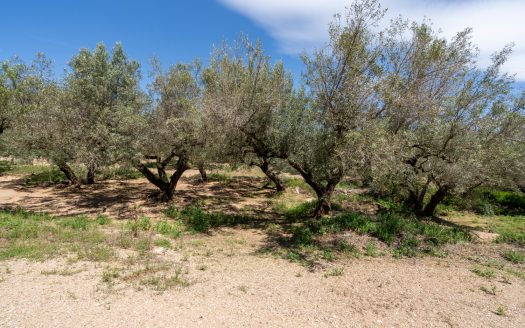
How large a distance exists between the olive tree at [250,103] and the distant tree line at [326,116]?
4 cm

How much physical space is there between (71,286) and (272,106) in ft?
27.5

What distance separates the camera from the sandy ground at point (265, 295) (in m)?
5.98

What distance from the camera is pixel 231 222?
1416cm

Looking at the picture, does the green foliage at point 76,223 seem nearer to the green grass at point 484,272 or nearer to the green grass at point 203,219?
the green grass at point 203,219

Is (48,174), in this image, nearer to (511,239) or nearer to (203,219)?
(203,219)

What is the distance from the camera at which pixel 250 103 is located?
12.1m

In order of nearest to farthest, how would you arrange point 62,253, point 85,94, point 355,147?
1. point 62,253
2. point 355,147
3. point 85,94

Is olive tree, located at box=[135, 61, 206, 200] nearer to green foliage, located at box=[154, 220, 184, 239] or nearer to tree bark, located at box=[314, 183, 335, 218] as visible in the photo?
green foliage, located at box=[154, 220, 184, 239]

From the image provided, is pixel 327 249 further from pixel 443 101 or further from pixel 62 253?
pixel 62 253

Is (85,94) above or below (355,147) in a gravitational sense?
above

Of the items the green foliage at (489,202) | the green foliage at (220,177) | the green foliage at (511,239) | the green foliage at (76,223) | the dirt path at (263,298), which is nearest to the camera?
the dirt path at (263,298)

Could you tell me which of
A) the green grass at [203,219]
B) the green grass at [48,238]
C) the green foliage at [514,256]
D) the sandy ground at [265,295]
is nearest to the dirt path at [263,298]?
the sandy ground at [265,295]

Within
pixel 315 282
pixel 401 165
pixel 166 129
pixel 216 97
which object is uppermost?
pixel 216 97

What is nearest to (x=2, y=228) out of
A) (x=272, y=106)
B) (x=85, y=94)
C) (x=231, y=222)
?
(x=85, y=94)
